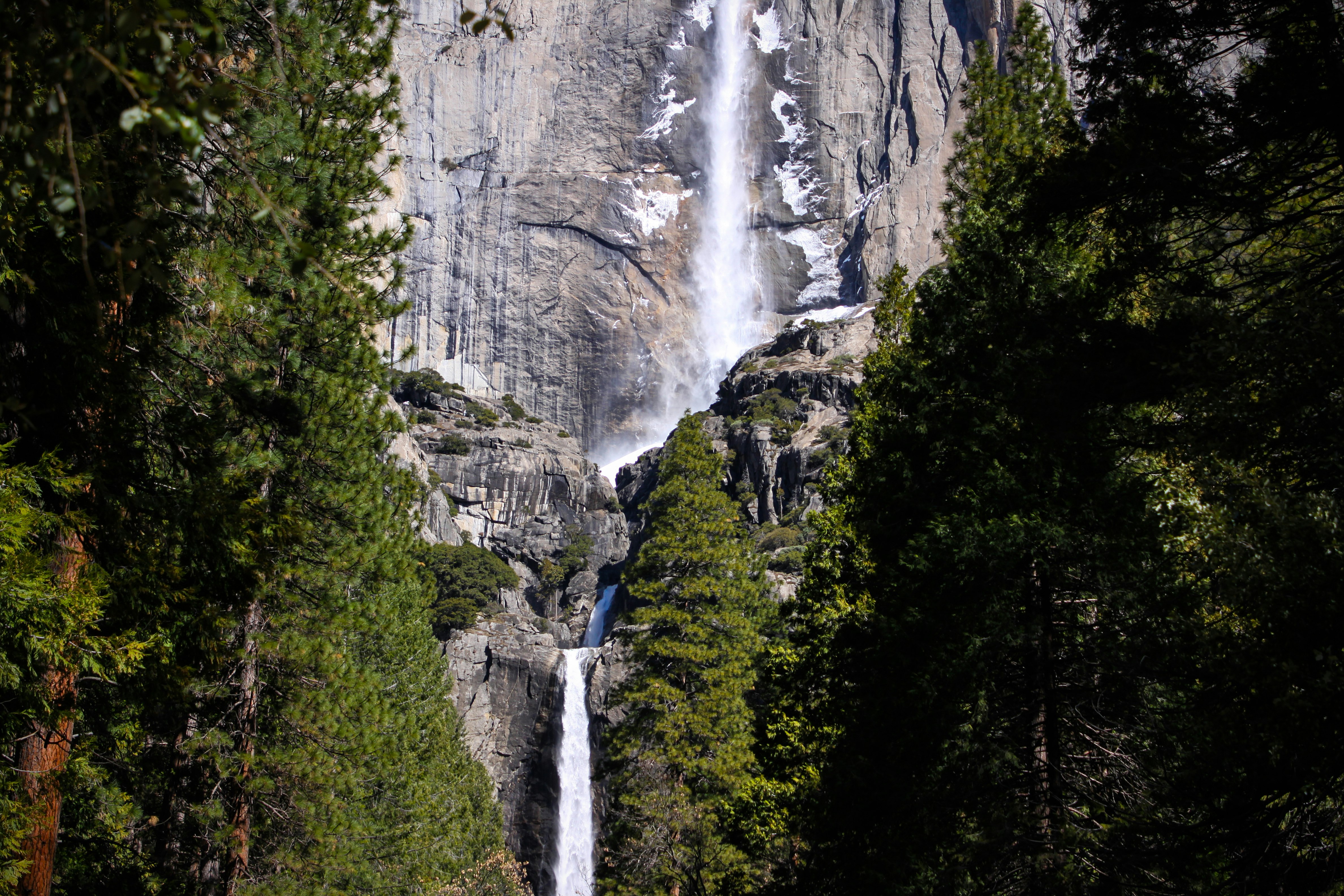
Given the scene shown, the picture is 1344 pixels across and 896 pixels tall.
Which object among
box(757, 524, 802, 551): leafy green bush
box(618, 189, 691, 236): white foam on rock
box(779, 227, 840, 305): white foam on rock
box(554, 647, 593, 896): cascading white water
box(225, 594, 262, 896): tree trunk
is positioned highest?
box(618, 189, 691, 236): white foam on rock

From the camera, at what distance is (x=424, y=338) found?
3452 inches

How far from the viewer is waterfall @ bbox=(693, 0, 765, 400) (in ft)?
297

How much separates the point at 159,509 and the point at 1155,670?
6444 mm

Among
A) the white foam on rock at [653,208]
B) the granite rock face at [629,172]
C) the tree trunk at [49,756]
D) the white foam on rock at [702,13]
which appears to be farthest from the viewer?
the white foam on rock at [702,13]

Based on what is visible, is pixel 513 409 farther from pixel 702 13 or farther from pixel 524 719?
pixel 702 13

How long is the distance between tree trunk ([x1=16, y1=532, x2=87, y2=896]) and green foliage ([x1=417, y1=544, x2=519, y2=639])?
36.9 meters

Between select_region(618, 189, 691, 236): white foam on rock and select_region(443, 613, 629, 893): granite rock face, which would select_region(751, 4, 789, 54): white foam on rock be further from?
select_region(443, 613, 629, 893): granite rock face

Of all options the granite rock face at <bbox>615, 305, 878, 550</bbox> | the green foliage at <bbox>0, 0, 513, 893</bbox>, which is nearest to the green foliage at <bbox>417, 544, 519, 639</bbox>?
the granite rock face at <bbox>615, 305, 878, 550</bbox>

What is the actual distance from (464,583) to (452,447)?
15294mm

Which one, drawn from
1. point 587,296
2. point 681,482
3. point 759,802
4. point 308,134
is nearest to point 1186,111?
point 308,134

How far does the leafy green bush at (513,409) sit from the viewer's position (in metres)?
78.3

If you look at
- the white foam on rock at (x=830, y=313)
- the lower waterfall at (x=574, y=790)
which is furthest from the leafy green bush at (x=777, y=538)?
the white foam on rock at (x=830, y=313)

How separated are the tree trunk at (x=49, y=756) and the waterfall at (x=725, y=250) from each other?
275 ft

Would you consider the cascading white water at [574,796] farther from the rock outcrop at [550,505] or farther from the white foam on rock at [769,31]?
the white foam on rock at [769,31]
